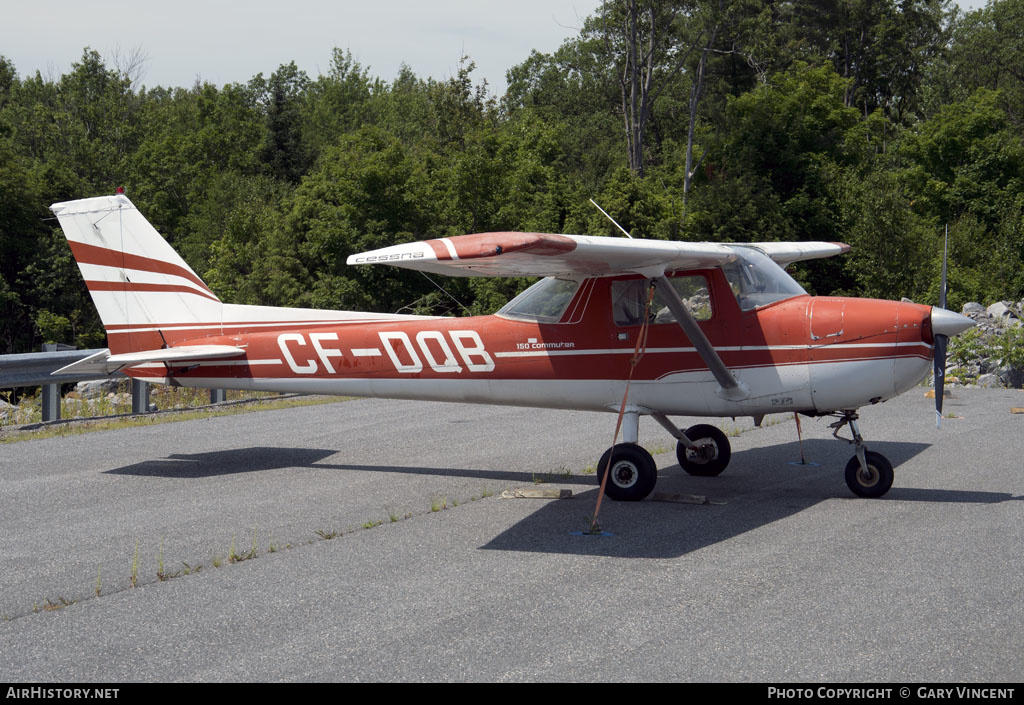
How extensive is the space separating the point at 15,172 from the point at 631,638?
4507 cm

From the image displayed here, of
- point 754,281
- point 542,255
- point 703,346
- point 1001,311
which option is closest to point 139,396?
point 542,255

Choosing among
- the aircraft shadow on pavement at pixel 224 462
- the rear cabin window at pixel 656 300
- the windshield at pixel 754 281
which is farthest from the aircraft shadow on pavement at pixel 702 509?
the aircraft shadow on pavement at pixel 224 462

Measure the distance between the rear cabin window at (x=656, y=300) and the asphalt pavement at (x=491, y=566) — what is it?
1693 millimetres

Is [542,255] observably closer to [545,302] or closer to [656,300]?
[656,300]

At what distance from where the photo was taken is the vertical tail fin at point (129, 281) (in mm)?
10672

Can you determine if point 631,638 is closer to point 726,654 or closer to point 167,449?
point 726,654

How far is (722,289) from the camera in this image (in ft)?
28.4

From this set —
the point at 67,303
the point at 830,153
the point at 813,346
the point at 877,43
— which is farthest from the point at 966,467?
the point at 877,43

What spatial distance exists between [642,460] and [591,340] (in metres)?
1.36

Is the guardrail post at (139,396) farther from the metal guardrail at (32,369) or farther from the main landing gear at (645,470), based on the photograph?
the main landing gear at (645,470)

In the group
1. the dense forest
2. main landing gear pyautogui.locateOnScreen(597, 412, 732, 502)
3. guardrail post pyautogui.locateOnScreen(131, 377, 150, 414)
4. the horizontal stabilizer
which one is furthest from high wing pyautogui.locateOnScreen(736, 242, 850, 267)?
the dense forest

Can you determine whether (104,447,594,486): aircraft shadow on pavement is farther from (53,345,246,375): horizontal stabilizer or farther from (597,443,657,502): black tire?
(53,345,246,375): horizontal stabilizer

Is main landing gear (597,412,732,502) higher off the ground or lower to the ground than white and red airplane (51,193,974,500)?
lower

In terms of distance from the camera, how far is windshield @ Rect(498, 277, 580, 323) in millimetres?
9180
